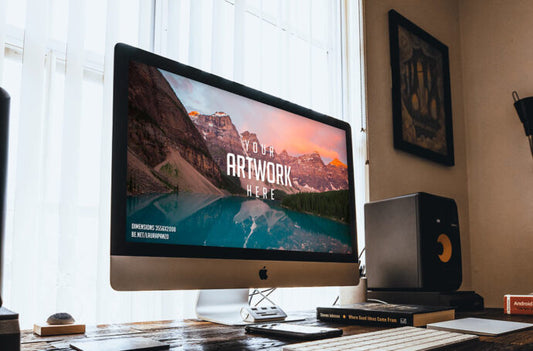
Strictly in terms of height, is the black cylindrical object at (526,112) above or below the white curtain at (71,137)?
above

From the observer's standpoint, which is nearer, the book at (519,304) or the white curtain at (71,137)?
the white curtain at (71,137)

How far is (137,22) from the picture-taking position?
4.40ft

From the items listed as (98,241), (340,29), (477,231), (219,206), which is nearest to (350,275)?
(219,206)

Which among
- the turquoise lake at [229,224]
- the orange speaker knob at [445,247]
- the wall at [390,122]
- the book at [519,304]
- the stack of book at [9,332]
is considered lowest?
the book at [519,304]

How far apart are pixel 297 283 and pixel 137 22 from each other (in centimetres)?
87

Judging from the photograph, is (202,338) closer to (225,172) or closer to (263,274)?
(263,274)

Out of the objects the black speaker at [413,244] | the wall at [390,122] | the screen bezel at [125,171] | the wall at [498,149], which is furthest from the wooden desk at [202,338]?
the wall at [498,149]

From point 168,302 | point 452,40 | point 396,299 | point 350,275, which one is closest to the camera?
point 350,275

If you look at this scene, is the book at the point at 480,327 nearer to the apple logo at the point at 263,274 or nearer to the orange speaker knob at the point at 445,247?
the apple logo at the point at 263,274

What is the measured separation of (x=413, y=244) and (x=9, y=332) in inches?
48.8

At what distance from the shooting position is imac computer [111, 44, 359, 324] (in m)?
0.80

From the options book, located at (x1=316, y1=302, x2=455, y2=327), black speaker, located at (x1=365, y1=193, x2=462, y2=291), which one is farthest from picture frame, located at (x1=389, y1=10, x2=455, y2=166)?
book, located at (x1=316, y1=302, x2=455, y2=327)

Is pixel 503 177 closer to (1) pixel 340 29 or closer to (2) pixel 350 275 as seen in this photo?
(1) pixel 340 29

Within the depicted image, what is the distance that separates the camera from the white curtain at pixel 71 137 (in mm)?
1084
